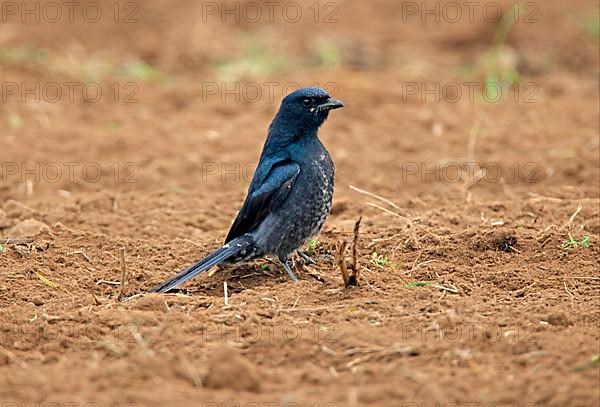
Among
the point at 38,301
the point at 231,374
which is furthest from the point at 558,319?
the point at 38,301

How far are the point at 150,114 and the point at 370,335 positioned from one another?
5.56 meters

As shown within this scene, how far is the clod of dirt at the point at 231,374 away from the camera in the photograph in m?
4.20

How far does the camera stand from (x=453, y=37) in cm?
1188

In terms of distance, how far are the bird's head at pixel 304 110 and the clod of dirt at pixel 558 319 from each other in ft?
6.85

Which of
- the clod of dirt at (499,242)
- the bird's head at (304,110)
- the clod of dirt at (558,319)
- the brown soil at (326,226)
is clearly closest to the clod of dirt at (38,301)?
the brown soil at (326,226)

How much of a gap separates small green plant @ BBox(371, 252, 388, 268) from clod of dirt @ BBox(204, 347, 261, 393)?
1.62 metres

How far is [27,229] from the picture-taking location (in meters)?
6.50

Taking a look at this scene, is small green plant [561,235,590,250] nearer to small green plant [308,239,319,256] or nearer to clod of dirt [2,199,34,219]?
small green plant [308,239,319,256]

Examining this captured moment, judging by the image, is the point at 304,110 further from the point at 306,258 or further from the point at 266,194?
the point at 306,258

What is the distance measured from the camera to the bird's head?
6.20 m

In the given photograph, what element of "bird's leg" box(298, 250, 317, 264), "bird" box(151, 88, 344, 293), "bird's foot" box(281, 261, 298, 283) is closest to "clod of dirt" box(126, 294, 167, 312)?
"bird" box(151, 88, 344, 293)

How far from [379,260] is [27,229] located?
7.72 feet

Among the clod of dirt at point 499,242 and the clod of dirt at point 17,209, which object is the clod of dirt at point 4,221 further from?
the clod of dirt at point 499,242

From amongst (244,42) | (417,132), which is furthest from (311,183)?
(244,42)
